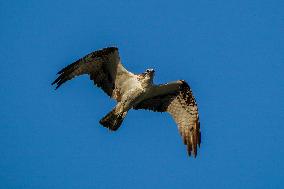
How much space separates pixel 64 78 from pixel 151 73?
215 centimetres

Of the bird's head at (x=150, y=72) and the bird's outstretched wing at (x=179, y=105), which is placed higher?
the bird's head at (x=150, y=72)

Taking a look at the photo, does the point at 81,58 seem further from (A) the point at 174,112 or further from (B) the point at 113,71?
(A) the point at 174,112

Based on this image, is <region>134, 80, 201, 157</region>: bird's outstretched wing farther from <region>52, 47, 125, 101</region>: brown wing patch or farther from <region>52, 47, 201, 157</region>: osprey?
<region>52, 47, 125, 101</region>: brown wing patch

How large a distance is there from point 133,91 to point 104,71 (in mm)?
916

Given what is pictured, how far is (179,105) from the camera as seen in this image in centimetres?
1736

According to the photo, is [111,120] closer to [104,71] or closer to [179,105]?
[104,71]

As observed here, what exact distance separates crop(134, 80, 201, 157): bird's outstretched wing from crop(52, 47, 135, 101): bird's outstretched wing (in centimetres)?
76

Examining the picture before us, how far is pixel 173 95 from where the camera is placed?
17.4 m

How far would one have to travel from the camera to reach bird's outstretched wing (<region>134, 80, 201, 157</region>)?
1705 centimetres

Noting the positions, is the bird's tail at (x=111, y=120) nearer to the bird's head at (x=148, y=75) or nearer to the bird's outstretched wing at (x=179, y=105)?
the bird's outstretched wing at (x=179, y=105)

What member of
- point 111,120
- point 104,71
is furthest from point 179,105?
point 104,71

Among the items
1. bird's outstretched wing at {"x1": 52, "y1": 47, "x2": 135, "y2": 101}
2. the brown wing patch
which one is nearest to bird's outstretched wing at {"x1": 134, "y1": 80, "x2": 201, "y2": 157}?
bird's outstretched wing at {"x1": 52, "y1": 47, "x2": 135, "y2": 101}

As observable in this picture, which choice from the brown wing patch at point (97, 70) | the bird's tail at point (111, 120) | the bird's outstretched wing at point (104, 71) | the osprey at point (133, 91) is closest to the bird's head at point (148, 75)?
the osprey at point (133, 91)

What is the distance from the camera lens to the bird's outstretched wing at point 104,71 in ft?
52.6
